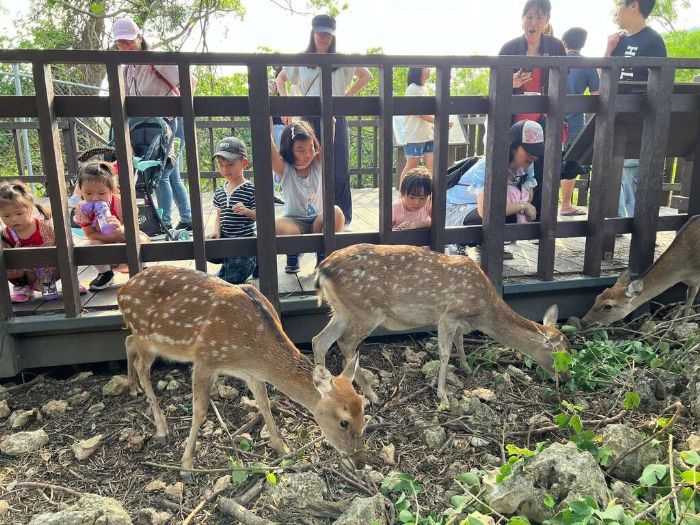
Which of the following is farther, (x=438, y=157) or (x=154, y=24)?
(x=154, y=24)

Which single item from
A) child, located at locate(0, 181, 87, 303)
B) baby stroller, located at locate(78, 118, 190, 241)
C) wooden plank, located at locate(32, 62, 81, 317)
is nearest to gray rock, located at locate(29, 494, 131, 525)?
wooden plank, located at locate(32, 62, 81, 317)

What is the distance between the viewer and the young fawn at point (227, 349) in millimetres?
3146

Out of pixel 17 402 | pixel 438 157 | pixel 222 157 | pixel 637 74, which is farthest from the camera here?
pixel 637 74

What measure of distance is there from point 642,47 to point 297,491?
5199mm

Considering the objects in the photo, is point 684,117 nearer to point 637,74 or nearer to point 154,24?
point 637,74

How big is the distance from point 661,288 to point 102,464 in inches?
173

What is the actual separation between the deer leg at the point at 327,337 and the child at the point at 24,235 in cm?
200

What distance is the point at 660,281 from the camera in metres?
4.95

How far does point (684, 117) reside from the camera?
204 inches

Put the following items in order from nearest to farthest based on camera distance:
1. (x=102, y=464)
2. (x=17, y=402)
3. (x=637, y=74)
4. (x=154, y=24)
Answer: (x=102, y=464) → (x=17, y=402) → (x=637, y=74) → (x=154, y=24)

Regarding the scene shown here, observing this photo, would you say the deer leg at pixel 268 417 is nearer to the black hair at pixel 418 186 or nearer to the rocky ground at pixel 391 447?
the rocky ground at pixel 391 447

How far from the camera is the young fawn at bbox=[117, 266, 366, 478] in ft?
10.3

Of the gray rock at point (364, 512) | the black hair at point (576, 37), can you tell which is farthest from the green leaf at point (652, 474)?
the black hair at point (576, 37)

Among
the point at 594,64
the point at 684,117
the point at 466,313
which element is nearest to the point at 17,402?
the point at 466,313
